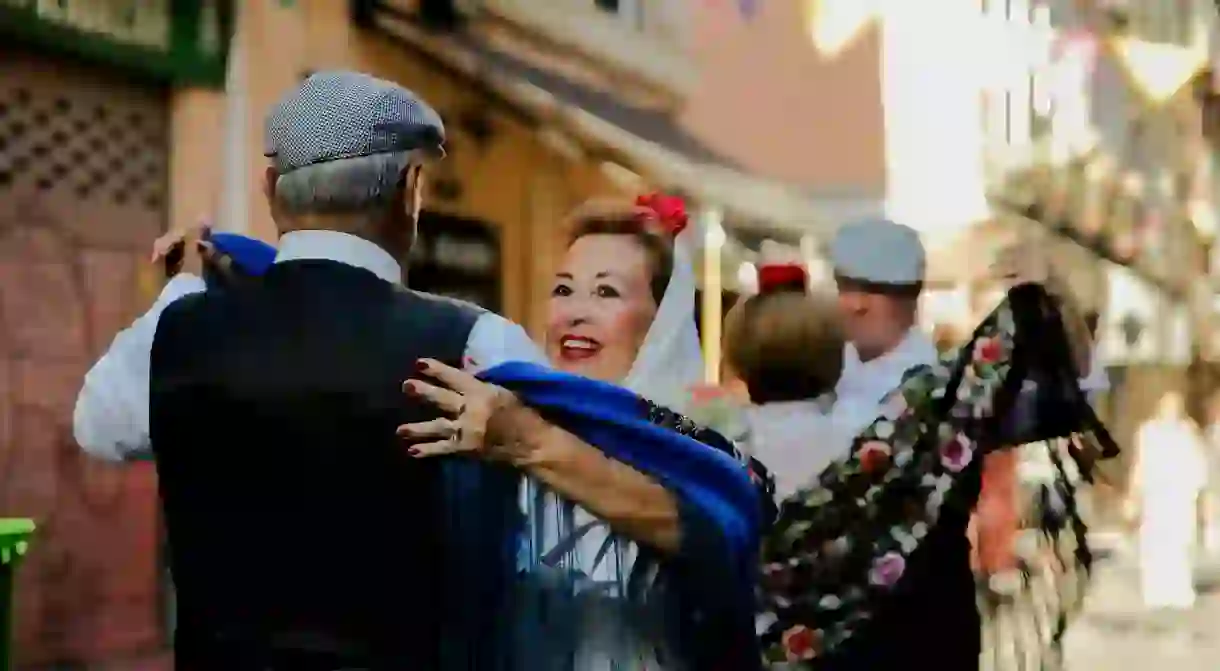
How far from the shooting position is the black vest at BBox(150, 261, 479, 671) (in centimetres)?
158

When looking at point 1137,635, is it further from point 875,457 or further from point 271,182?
point 271,182

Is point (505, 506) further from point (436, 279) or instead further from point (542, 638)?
point (436, 279)

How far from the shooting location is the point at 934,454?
2.71 metres

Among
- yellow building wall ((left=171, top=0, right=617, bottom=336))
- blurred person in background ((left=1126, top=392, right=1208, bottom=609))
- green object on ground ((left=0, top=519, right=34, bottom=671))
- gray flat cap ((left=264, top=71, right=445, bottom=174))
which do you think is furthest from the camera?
blurred person in background ((left=1126, top=392, right=1208, bottom=609))

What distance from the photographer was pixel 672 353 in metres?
2.30

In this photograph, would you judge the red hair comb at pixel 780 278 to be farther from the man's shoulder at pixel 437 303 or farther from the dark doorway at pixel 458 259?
the dark doorway at pixel 458 259

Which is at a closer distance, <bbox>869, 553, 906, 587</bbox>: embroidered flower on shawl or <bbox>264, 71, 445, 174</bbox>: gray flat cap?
<bbox>264, 71, 445, 174</bbox>: gray flat cap

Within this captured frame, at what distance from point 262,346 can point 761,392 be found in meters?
1.38

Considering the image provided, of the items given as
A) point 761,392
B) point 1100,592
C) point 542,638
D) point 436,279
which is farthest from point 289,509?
point 1100,592

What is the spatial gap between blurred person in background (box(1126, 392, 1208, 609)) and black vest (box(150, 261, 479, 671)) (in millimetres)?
8939

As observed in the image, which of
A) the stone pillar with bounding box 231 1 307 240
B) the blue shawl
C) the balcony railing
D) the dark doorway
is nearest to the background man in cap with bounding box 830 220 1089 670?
the blue shawl

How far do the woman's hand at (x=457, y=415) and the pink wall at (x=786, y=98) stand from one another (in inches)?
327

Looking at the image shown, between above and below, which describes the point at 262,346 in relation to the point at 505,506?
above

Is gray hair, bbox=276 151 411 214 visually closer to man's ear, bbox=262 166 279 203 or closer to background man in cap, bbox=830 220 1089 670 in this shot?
man's ear, bbox=262 166 279 203
